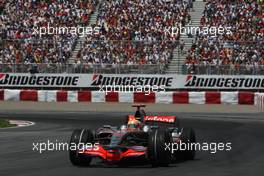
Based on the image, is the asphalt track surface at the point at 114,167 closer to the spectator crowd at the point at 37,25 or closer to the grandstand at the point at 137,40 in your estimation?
the grandstand at the point at 137,40

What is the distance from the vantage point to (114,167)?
41.0 ft

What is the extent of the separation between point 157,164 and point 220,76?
21077 millimetres

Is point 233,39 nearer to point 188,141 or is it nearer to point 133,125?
point 188,141

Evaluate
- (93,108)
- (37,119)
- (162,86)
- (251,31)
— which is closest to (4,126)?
(37,119)

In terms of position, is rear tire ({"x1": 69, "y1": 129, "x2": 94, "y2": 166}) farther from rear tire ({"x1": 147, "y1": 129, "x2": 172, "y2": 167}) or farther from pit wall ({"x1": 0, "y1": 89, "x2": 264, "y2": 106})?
pit wall ({"x1": 0, "y1": 89, "x2": 264, "y2": 106})

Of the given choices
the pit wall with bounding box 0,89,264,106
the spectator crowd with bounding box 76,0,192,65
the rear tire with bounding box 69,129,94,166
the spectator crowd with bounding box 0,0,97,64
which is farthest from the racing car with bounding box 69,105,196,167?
the spectator crowd with bounding box 0,0,97,64

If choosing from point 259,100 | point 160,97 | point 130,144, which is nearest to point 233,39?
point 259,100

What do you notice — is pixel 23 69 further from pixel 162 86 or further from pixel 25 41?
pixel 162 86

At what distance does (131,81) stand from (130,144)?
21154 millimetres

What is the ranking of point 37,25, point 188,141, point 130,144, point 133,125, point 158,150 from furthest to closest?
point 37,25
point 188,141
point 133,125
point 130,144
point 158,150

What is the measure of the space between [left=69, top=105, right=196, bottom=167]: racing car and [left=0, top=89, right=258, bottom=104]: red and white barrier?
1759 cm

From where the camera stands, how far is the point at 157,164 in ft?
40.8

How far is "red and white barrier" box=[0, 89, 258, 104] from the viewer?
31469 millimetres

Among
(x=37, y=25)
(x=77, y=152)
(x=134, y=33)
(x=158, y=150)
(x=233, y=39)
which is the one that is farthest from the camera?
(x=37, y=25)
